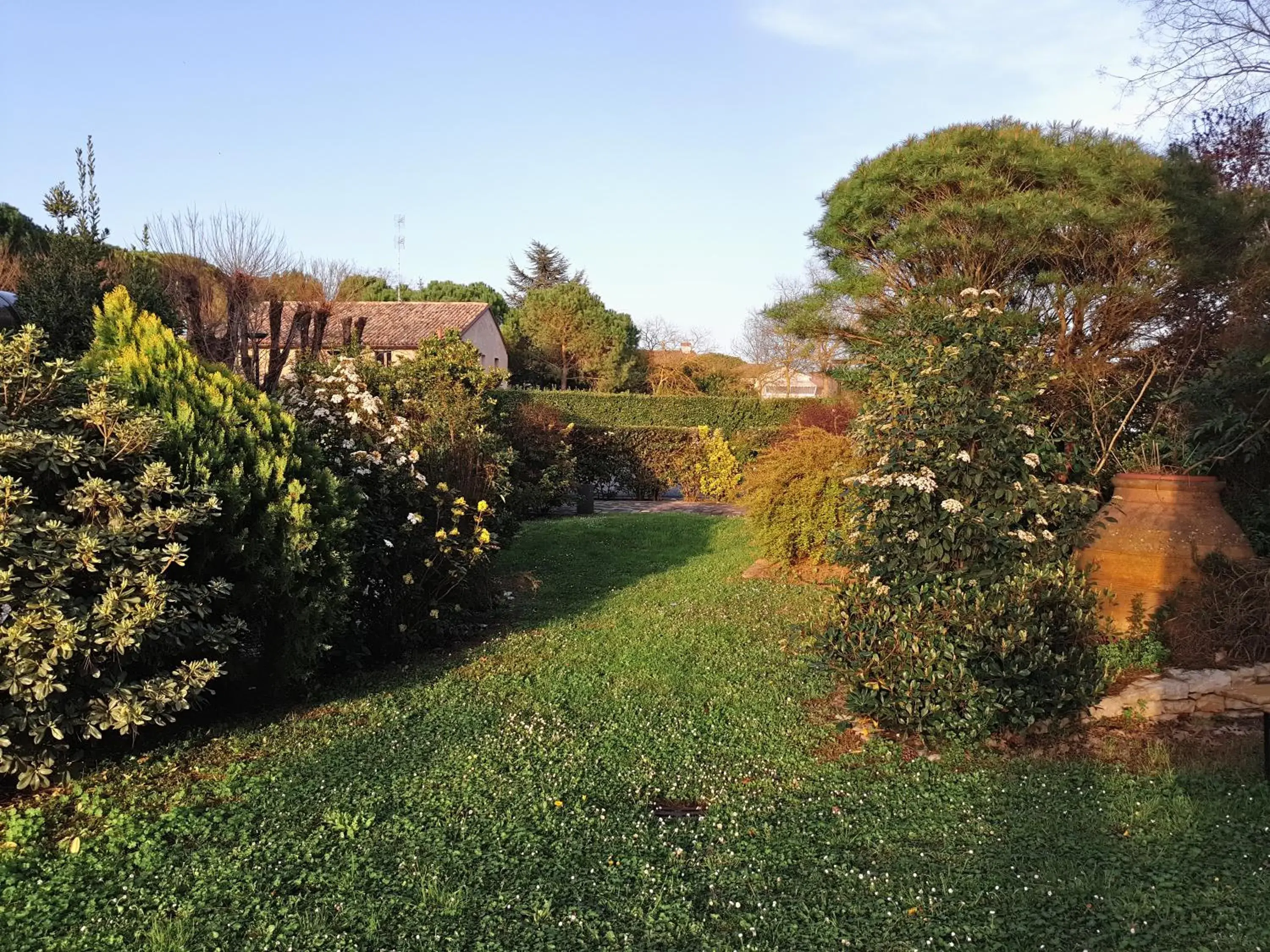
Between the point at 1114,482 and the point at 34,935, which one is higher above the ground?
the point at 1114,482

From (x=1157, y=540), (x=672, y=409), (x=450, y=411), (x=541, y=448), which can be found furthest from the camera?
(x=672, y=409)

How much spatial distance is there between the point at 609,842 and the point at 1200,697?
10.7ft

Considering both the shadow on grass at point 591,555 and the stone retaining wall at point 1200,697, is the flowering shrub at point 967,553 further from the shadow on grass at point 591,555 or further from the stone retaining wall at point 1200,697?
the shadow on grass at point 591,555

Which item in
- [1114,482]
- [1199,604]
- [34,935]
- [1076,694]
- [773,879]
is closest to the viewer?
[34,935]

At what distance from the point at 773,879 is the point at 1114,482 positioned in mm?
4816

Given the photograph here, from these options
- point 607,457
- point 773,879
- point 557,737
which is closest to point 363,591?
point 557,737

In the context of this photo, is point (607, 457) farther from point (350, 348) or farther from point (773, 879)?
point (773, 879)

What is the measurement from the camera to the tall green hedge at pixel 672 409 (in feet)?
74.3

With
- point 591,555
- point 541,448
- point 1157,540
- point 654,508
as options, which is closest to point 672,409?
point 654,508

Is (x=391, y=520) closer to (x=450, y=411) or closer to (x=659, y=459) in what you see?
(x=450, y=411)

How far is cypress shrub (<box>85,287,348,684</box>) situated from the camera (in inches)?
153

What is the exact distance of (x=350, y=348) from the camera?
7.02 meters

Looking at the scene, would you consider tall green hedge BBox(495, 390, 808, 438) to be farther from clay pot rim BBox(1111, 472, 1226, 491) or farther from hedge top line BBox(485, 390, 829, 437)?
clay pot rim BBox(1111, 472, 1226, 491)

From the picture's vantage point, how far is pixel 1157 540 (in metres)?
5.41
